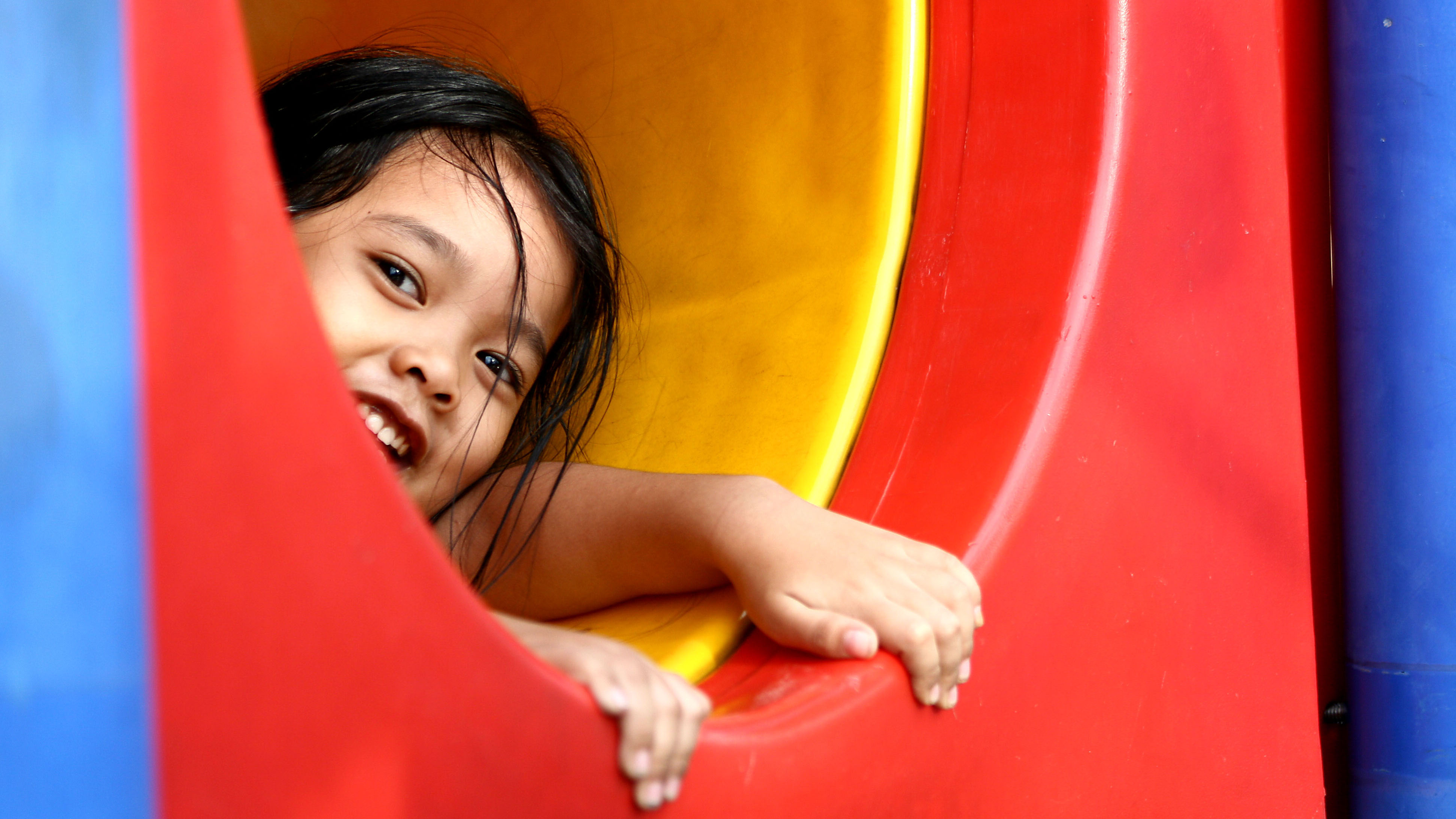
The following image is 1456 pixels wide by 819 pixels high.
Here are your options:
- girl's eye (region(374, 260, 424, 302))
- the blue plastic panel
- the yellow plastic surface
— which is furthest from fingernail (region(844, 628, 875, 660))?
girl's eye (region(374, 260, 424, 302))

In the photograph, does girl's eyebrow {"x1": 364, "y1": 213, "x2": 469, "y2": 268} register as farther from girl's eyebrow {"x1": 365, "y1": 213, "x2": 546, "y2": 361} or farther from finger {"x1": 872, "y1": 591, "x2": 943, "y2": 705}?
finger {"x1": 872, "y1": 591, "x2": 943, "y2": 705}

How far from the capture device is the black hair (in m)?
0.95

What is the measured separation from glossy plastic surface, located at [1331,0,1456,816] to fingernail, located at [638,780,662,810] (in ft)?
1.95

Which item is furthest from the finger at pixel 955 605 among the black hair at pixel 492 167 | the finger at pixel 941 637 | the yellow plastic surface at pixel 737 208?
the black hair at pixel 492 167

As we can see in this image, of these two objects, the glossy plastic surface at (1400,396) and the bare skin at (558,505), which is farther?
the glossy plastic surface at (1400,396)

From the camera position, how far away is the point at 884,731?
1.86 ft

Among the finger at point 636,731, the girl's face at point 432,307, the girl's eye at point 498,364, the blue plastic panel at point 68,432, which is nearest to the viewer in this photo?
the blue plastic panel at point 68,432

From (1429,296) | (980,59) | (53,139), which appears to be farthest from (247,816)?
(1429,296)

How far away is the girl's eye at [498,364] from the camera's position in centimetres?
93

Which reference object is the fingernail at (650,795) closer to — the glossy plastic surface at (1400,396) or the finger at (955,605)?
the finger at (955,605)

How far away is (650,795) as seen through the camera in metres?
0.45

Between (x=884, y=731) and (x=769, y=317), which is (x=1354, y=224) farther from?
(x=884, y=731)

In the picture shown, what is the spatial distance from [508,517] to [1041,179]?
0.48 meters

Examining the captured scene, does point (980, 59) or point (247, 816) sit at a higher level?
point (980, 59)
